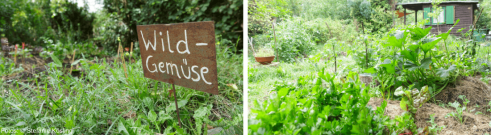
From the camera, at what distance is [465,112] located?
965mm

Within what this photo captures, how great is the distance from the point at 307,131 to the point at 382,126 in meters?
0.30

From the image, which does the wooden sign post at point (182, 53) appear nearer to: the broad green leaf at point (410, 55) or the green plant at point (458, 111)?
the broad green leaf at point (410, 55)

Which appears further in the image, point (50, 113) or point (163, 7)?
point (163, 7)

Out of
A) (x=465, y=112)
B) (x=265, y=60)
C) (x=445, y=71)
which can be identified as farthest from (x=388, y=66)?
(x=265, y=60)

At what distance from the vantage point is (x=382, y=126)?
3.04 feet

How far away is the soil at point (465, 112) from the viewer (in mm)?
934

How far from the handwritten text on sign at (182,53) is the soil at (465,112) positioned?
2.52ft

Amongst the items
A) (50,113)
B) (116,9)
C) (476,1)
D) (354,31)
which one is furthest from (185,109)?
(116,9)

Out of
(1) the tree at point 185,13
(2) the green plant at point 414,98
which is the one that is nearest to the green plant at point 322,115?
(2) the green plant at point 414,98

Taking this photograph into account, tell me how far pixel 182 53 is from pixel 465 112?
1.10m

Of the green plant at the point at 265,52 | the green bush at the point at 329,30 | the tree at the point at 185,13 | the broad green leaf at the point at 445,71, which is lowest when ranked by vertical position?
the broad green leaf at the point at 445,71

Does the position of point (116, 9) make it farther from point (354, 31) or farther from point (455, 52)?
point (455, 52)

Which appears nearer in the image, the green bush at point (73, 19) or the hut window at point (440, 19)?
the hut window at point (440, 19)

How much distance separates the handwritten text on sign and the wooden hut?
30.2 inches
